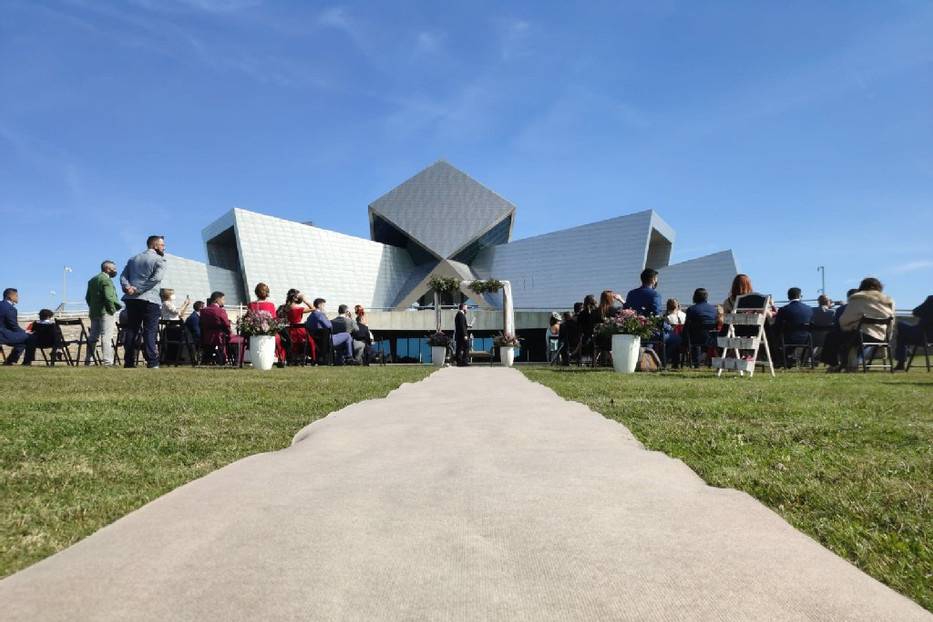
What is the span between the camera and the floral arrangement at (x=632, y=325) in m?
8.19

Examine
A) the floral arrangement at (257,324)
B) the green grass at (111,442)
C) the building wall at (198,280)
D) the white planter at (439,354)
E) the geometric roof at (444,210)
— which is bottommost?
the green grass at (111,442)

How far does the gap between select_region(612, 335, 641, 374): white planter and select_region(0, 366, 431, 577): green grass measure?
4093mm

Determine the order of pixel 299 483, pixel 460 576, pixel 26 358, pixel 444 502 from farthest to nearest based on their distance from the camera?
pixel 26 358, pixel 299 483, pixel 444 502, pixel 460 576

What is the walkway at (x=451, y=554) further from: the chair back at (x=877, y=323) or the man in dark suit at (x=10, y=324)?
the man in dark suit at (x=10, y=324)

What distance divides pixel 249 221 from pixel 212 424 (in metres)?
43.5

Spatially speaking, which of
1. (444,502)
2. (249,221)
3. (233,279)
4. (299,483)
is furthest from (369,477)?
(233,279)

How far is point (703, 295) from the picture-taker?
956 cm

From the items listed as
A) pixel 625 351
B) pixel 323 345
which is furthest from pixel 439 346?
pixel 625 351

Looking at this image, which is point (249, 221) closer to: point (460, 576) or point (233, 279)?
point (233, 279)

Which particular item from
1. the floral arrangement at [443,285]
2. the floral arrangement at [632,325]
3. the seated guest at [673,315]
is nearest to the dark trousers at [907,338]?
the seated guest at [673,315]

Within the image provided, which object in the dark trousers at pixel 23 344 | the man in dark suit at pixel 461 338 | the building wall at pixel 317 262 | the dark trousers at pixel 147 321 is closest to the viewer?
the dark trousers at pixel 147 321

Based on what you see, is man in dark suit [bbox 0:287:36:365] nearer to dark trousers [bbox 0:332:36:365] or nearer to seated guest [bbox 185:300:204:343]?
dark trousers [bbox 0:332:36:365]

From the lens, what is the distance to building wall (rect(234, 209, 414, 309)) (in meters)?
43.9

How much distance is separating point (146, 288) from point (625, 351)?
6.39 meters
